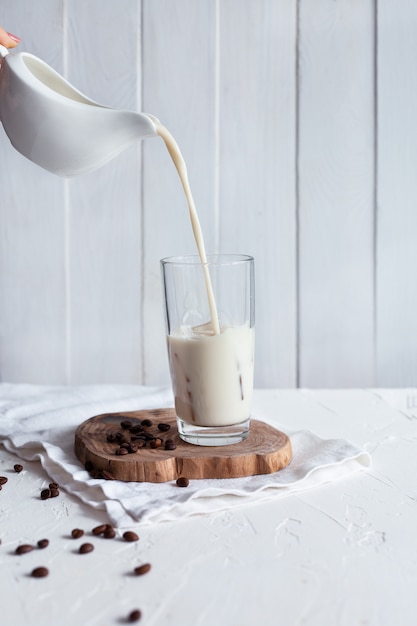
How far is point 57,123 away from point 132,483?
52cm

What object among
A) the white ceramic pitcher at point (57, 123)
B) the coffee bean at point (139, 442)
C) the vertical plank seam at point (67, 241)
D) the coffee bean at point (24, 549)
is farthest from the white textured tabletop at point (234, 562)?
the vertical plank seam at point (67, 241)

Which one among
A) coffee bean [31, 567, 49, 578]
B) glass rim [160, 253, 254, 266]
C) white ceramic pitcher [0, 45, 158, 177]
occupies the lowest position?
coffee bean [31, 567, 49, 578]

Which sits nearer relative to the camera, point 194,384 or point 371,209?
point 194,384

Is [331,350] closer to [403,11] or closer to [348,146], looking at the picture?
[348,146]

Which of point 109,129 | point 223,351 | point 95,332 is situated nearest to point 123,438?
point 223,351

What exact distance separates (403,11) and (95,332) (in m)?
1.00

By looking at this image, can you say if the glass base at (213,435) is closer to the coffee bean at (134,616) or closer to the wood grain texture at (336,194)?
the coffee bean at (134,616)

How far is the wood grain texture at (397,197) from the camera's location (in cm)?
164

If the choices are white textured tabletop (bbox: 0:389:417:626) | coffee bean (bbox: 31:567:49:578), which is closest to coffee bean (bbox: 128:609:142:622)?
white textured tabletop (bbox: 0:389:417:626)

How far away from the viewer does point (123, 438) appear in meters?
1.15

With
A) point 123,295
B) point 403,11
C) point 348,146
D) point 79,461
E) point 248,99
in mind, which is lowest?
point 79,461

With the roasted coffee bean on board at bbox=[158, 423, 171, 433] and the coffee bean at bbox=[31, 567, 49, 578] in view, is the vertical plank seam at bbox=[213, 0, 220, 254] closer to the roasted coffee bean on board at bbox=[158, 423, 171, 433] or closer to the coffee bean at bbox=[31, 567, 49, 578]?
the roasted coffee bean on board at bbox=[158, 423, 171, 433]

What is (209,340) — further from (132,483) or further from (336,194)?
(336,194)

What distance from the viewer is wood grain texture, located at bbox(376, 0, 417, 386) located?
1.64m
